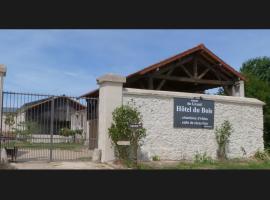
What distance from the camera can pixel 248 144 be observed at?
1647cm

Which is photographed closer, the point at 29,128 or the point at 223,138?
the point at 29,128

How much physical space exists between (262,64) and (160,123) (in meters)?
25.6

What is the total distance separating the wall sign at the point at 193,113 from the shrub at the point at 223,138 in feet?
1.52

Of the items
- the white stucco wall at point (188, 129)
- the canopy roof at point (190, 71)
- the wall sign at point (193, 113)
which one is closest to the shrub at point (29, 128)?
the white stucco wall at point (188, 129)

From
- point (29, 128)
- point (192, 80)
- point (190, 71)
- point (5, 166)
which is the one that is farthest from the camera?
point (190, 71)

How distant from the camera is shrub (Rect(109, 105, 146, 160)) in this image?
43.1 feet

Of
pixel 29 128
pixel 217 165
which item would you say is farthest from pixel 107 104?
pixel 217 165

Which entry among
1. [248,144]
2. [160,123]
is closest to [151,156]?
[160,123]

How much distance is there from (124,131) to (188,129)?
301cm

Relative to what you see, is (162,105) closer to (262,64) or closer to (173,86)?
(173,86)

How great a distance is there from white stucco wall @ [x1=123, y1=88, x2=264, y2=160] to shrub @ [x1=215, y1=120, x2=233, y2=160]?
7.3 inches

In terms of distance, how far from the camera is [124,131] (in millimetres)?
13148

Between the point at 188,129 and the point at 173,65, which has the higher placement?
the point at 173,65

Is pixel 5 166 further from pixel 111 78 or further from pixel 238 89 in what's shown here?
pixel 238 89
